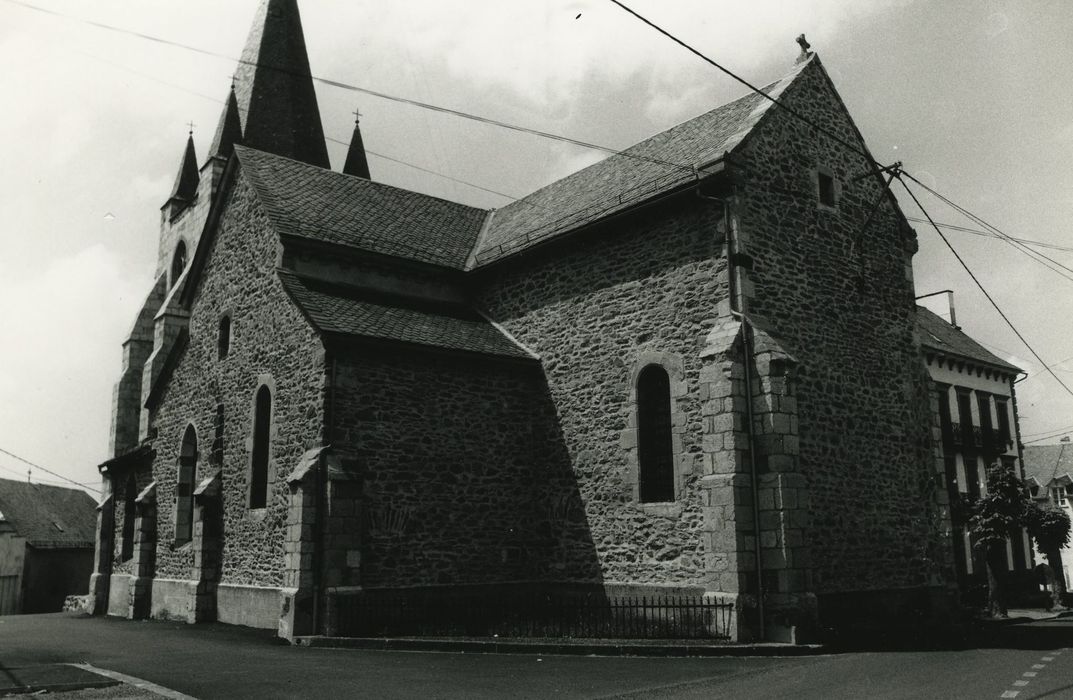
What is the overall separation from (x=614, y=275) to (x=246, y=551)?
9584 millimetres

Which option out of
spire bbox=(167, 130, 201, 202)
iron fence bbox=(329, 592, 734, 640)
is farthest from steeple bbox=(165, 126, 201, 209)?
iron fence bbox=(329, 592, 734, 640)

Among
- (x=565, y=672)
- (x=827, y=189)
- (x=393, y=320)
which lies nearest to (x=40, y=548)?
(x=393, y=320)

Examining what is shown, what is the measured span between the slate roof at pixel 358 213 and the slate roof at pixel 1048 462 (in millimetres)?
35273

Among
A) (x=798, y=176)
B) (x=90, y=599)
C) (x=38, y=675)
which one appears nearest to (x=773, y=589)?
(x=798, y=176)

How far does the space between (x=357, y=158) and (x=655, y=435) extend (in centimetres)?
2853

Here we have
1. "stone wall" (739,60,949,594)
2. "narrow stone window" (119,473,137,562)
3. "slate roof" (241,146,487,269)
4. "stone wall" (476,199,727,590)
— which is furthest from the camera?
"narrow stone window" (119,473,137,562)

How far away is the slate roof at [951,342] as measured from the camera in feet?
106

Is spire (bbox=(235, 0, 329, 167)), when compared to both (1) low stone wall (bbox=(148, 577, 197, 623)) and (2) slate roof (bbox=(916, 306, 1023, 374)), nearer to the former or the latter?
Result: (1) low stone wall (bbox=(148, 577, 197, 623))

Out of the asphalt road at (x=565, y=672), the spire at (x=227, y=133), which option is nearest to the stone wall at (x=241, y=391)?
the asphalt road at (x=565, y=672)

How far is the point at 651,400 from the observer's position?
54.3 ft

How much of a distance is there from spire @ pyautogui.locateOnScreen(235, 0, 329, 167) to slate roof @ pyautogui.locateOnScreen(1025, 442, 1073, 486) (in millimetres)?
38412

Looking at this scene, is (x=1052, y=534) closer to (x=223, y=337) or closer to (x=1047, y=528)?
(x=1047, y=528)

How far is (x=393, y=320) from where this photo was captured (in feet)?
59.5

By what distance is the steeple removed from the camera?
38697mm
